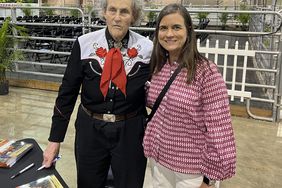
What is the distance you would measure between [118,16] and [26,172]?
757 millimetres

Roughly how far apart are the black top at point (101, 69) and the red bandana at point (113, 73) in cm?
2

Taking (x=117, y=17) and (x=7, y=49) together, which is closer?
(x=117, y=17)

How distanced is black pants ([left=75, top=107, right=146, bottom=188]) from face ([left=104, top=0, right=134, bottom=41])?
396mm

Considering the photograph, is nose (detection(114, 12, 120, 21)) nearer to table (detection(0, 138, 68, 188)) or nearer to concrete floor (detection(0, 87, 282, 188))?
table (detection(0, 138, 68, 188))

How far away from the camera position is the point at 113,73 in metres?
1.50

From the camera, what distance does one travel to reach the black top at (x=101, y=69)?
59.7 inches

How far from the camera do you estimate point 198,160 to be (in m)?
1.37

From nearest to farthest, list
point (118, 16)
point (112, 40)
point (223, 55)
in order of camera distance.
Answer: point (118, 16) → point (112, 40) → point (223, 55)

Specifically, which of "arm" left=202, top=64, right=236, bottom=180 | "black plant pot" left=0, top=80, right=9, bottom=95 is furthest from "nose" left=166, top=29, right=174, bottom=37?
"black plant pot" left=0, top=80, right=9, bottom=95

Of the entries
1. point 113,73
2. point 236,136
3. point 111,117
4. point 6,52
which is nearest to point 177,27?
point 113,73

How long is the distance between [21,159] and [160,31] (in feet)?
2.77

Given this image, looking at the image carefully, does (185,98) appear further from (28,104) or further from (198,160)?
(28,104)

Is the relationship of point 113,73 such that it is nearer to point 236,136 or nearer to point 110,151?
point 110,151

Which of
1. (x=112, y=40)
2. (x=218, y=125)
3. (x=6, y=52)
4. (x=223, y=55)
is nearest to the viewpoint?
(x=218, y=125)
